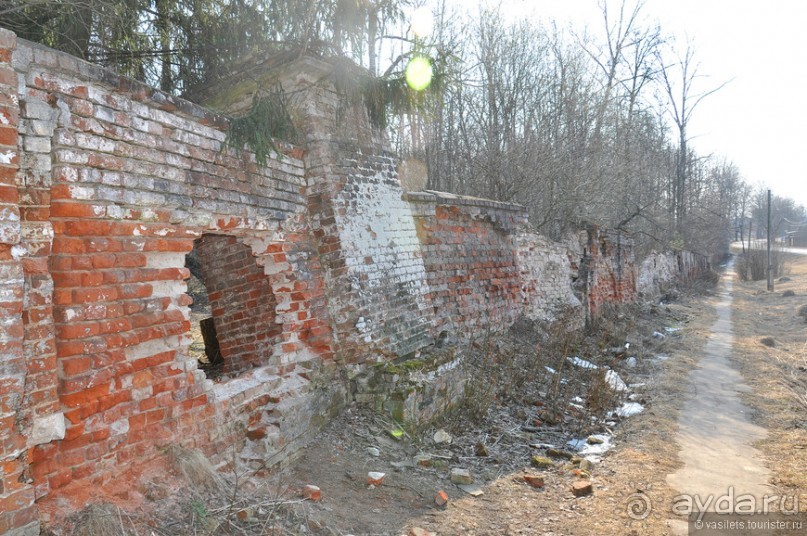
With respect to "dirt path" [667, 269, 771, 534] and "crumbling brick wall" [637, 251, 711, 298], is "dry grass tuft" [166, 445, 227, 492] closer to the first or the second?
"dirt path" [667, 269, 771, 534]

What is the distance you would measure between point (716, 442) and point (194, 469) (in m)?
4.97

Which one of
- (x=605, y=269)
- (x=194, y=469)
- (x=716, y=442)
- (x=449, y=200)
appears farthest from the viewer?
(x=605, y=269)

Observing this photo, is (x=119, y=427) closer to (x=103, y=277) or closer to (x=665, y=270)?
(x=103, y=277)

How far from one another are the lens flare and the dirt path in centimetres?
392

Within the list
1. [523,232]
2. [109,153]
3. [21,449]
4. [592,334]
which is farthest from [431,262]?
[592,334]

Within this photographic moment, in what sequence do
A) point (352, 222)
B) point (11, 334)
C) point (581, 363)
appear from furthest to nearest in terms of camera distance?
point (581, 363) < point (352, 222) < point (11, 334)

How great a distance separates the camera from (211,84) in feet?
15.7

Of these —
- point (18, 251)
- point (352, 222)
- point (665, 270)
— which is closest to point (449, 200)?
point (352, 222)

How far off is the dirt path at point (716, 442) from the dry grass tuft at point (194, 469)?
9.80ft

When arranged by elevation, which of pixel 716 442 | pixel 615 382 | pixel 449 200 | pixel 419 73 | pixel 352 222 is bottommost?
pixel 716 442

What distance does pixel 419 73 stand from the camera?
4.32 m

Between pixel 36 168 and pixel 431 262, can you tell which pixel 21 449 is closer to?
pixel 36 168

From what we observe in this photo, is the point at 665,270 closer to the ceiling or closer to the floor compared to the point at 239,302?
closer to the floor

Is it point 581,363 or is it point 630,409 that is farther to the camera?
point 581,363
